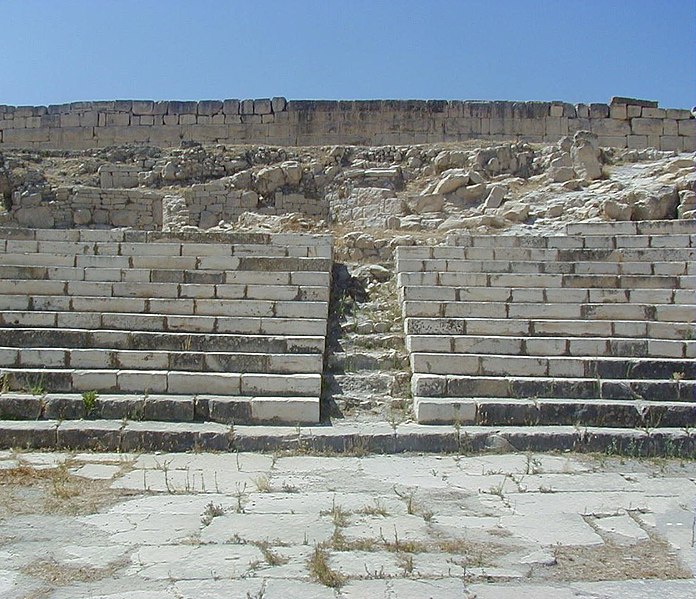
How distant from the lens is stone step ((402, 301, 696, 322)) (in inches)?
317

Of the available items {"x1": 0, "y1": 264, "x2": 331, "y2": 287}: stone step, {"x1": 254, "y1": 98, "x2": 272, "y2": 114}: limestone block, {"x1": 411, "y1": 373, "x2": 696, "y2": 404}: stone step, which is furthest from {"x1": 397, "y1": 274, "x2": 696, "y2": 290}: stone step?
{"x1": 254, "y1": 98, "x2": 272, "y2": 114}: limestone block

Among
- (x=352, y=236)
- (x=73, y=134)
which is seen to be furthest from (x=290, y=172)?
(x=73, y=134)

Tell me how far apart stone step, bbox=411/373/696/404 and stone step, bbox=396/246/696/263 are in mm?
2514

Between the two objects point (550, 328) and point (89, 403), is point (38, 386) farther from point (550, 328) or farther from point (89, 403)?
point (550, 328)

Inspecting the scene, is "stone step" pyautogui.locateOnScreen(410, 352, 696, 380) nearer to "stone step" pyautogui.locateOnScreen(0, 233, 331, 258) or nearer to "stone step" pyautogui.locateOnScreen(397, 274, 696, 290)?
"stone step" pyautogui.locateOnScreen(397, 274, 696, 290)

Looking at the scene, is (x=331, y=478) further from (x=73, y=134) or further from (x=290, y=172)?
(x=73, y=134)

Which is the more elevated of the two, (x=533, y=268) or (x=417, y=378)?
(x=533, y=268)

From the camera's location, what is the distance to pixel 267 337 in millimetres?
7684

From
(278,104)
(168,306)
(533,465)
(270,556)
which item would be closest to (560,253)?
(533,465)

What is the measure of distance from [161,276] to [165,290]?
0.32m

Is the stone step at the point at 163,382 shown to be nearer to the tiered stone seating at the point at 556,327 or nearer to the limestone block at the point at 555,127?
the tiered stone seating at the point at 556,327

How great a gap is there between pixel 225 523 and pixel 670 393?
174 inches

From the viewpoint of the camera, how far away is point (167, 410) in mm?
6676

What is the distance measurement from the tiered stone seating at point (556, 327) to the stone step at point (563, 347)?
0.03 ft
